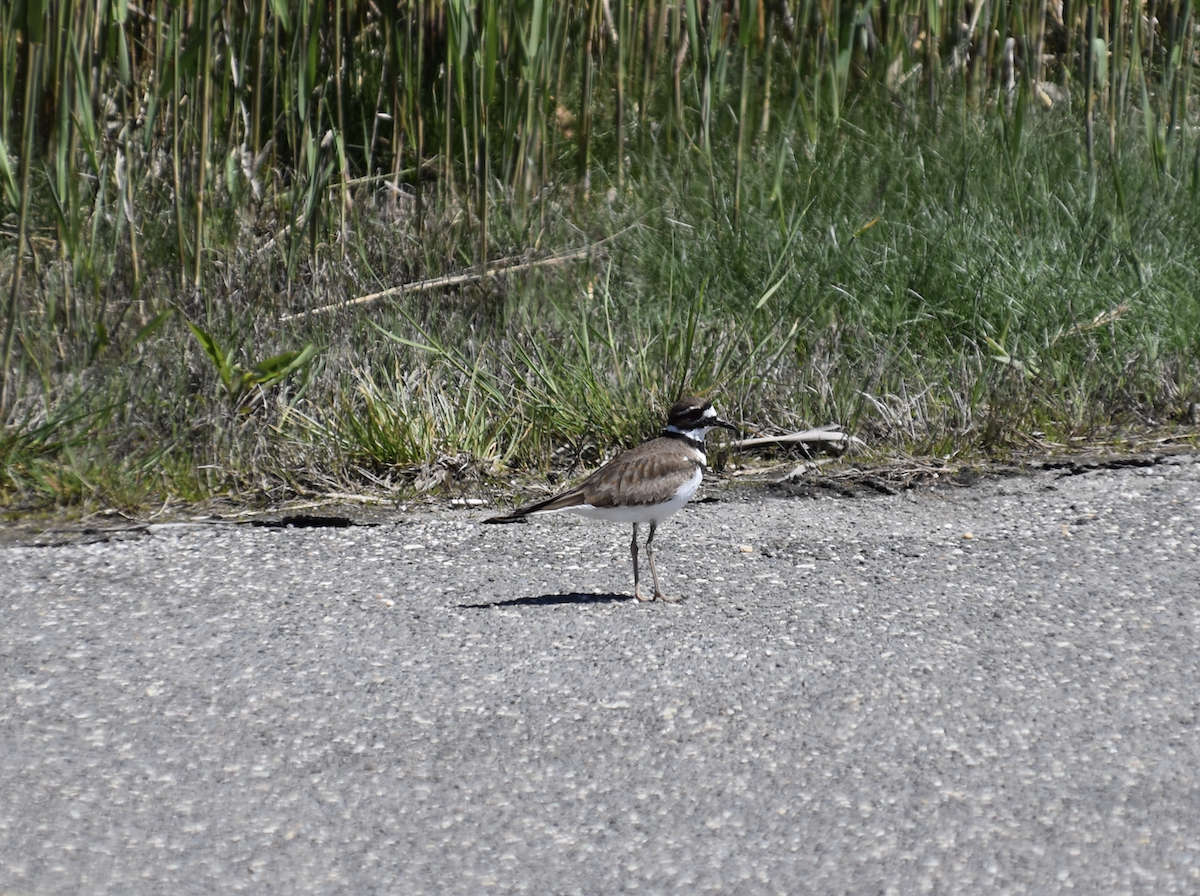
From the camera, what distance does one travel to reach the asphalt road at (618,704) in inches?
134

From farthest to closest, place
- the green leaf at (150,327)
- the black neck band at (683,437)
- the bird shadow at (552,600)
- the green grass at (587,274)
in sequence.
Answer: the green leaf at (150,327) → the green grass at (587,274) → the black neck band at (683,437) → the bird shadow at (552,600)

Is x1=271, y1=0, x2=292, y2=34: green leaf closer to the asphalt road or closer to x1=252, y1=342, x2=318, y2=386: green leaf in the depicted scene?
x1=252, y1=342, x2=318, y2=386: green leaf

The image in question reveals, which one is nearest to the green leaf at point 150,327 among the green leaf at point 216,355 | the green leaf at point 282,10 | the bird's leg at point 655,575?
the green leaf at point 216,355

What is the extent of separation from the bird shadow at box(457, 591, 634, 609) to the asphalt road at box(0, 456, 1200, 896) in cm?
1

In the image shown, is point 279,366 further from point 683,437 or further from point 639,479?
point 639,479

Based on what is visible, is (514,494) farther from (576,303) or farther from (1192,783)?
(1192,783)

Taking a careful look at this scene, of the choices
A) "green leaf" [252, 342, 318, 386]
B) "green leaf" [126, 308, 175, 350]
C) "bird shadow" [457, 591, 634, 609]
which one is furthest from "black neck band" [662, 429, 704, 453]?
"green leaf" [126, 308, 175, 350]

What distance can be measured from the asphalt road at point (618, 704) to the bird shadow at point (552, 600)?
0.01 metres

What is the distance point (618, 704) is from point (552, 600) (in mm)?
954

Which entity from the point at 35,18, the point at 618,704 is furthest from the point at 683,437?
the point at 35,18

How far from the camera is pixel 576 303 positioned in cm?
748

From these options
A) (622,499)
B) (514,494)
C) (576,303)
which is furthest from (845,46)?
(622,499)

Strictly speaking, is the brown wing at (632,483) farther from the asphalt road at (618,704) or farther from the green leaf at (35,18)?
the green leaf at (35,18)

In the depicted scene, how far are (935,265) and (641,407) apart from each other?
175 centimetres
